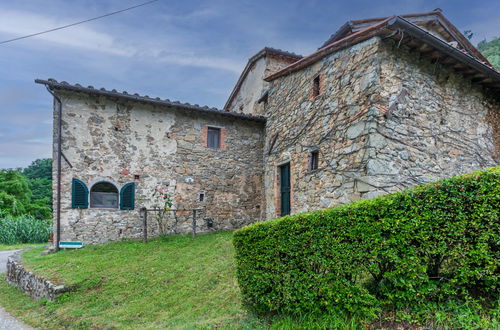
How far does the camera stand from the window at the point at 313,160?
833 cm

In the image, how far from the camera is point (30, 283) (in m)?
7.61

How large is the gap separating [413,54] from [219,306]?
6.63 meters

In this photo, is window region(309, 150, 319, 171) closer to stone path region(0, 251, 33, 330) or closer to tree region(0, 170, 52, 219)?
stone path region(0, 251, 33, 330)

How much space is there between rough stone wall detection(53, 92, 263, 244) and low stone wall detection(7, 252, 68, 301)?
4.64 feet

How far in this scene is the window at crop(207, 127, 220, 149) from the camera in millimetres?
11311

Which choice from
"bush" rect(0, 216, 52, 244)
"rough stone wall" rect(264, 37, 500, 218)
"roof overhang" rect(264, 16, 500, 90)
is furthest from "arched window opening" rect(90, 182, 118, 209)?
"bush" rect(0, 216, 52, 244)

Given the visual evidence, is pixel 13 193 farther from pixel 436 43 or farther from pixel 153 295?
pixel 436 43

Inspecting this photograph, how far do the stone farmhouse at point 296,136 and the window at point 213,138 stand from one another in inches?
1.8

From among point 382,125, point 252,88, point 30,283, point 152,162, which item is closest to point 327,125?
point 382,125

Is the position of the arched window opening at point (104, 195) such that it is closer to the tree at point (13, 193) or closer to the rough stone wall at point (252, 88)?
the rough stone wall at point (252, 88)

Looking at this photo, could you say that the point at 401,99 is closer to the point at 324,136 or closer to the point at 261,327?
the point at 324,136

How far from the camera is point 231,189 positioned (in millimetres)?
11422

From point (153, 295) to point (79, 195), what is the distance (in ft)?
16.1

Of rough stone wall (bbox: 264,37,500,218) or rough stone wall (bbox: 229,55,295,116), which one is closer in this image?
rough stone wall (bbox: 264,37,500,218)
